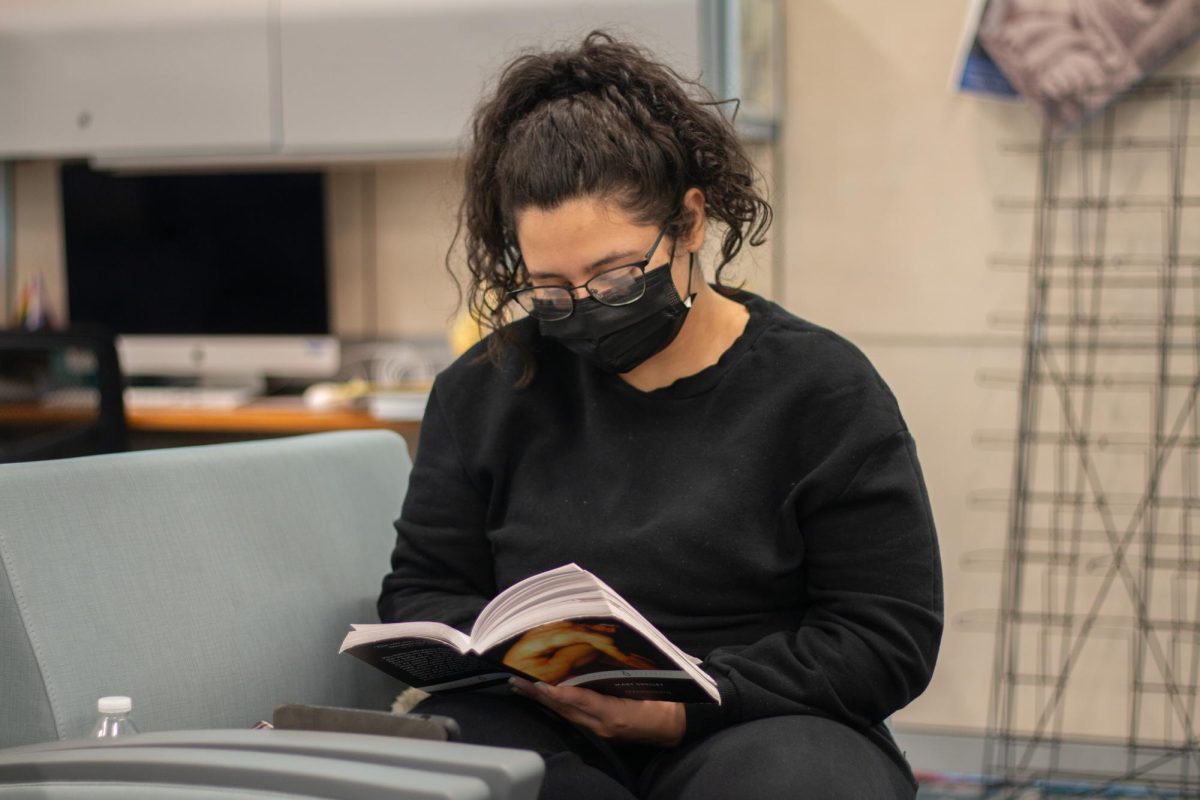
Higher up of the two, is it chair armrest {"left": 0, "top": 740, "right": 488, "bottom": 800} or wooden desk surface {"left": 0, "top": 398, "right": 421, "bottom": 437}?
wooden desk surface {"left": 0, "top": 398, "right": 421, "bottom": 437}

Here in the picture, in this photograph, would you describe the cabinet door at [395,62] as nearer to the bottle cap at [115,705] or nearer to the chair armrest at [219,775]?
the bottle cap at [115,705]

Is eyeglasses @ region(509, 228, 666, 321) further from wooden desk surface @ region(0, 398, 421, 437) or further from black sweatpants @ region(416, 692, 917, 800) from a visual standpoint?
Answer: wooden desk surface @ region(0, 398, 421, 437)

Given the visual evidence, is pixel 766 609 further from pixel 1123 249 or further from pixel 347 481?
pixel 1123 249

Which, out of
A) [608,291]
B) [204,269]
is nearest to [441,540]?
[608,291]

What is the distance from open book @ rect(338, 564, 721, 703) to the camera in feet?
3.63

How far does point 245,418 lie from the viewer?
304 cm

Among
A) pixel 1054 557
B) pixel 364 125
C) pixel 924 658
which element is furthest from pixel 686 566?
pixel 364 125

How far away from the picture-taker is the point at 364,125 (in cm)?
311

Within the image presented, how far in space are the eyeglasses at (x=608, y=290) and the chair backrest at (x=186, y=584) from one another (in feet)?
1.31

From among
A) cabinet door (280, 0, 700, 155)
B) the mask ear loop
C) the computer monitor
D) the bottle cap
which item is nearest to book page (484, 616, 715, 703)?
the bottle cap

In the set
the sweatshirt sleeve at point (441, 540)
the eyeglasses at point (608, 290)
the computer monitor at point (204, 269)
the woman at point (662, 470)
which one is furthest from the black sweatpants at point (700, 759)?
the computer monitor at point (204, 269)

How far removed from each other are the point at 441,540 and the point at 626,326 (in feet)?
Answer: 1.09

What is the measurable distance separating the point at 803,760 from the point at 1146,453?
1.88 metres

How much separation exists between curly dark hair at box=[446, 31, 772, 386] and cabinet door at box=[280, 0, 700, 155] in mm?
1450
